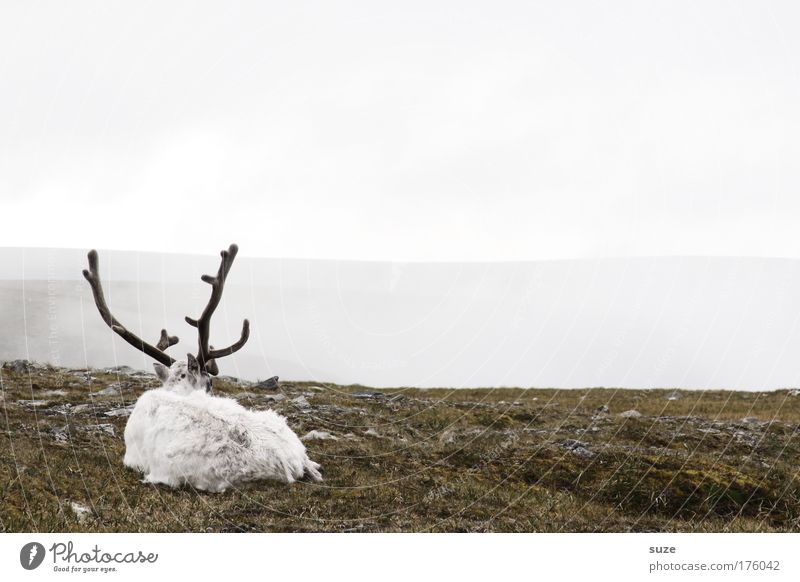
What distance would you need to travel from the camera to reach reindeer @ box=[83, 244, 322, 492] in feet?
33.5

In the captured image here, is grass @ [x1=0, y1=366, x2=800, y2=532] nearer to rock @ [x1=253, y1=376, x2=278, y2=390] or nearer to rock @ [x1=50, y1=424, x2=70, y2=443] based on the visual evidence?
rock @ [x1=50, y1=424, x2=70, y2=443]

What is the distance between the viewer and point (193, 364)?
11797 millimetres

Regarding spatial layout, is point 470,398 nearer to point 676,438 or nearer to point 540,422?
point 540,422

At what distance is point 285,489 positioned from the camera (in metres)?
10.5

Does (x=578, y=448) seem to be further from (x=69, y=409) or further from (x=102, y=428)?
(x=69, y=409)

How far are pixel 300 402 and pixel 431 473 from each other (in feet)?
26.2

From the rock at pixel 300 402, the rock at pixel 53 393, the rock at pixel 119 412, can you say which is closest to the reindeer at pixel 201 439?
the rock at pixel 119 412

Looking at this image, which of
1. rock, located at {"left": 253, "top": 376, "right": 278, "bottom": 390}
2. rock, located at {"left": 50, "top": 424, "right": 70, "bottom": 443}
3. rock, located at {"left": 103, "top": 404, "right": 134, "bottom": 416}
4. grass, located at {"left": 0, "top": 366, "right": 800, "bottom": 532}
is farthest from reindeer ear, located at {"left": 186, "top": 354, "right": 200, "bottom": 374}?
rock, located at {"left": 253, "top": 376, "right": 278, "bottom": 390}

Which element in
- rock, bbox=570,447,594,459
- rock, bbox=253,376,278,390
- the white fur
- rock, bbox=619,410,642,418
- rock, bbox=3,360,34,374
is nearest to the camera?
the white fur

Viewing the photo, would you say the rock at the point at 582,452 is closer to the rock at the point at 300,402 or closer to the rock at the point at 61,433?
the rock at the point at 300,402

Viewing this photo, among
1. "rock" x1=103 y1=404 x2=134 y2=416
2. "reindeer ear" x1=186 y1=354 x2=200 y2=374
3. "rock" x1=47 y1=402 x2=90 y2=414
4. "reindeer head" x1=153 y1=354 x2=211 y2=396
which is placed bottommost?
"rock" x1=103 y1=404 x2=134 y2=416
